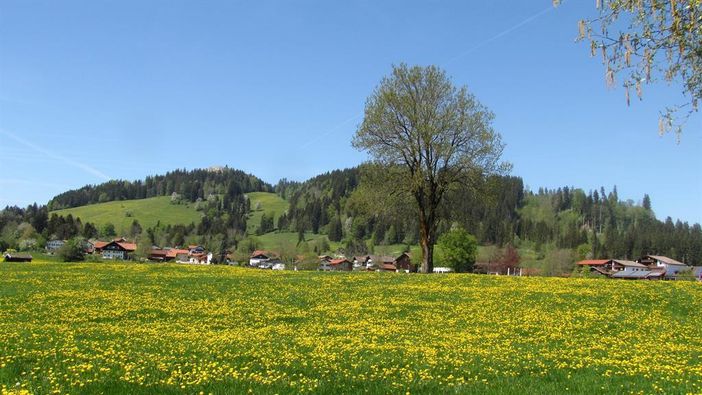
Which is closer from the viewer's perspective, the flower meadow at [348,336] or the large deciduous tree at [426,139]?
the flower meadow at [348,336]

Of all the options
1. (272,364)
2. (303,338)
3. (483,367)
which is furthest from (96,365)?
(483,367)

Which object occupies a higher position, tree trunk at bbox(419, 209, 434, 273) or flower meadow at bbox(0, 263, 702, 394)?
tree trunk at bbox(419, 209, 434, 273)

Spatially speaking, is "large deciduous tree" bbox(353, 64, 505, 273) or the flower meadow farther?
"large deciduous tree" bbox(353, 64, 505, 273)

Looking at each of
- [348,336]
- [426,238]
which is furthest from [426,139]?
[348,336]

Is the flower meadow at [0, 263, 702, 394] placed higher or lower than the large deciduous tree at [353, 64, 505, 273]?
lower

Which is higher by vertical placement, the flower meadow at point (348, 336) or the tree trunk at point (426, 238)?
the tree trunk at point (426, 238)

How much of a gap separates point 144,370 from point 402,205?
4037 centimetres

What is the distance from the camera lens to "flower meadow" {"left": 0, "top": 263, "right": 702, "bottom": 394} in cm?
1113

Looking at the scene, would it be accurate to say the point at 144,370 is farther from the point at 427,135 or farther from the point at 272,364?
the point at 427,135

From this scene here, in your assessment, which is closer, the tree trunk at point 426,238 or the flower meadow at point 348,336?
the flower meadow at point 348,336

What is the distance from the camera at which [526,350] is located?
16.1m

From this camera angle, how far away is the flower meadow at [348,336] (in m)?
11.1

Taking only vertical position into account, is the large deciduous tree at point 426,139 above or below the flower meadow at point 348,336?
above

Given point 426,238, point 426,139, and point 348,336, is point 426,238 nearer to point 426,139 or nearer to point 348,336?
point 426,139
